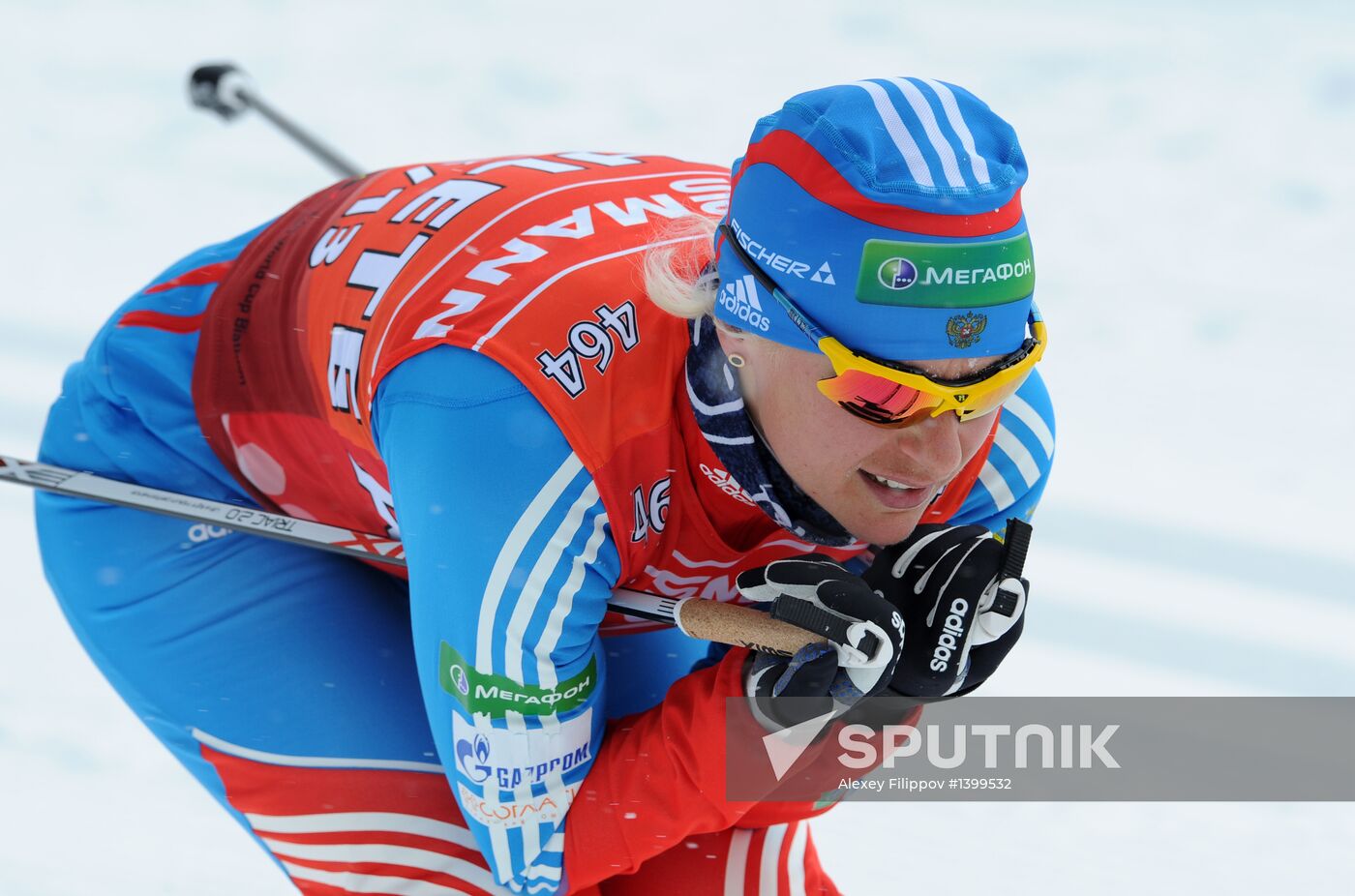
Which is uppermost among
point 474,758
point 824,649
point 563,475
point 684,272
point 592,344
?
point 684,272

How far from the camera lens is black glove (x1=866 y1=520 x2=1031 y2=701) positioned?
157cm

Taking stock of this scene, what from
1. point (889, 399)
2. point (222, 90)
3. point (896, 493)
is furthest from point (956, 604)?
point (222, 90)

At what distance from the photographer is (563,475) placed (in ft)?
4.87

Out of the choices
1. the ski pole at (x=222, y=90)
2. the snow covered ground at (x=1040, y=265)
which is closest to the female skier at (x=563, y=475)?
the snow covered ground at (x=1040, y=265)

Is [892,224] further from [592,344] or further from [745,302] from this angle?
[592,344]

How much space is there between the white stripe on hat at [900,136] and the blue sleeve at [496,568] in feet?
1.45

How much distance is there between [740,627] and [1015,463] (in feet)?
1.50

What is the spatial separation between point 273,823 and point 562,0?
4.06 m

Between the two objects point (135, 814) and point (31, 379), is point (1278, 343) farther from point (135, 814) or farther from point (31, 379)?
point (31, 379)

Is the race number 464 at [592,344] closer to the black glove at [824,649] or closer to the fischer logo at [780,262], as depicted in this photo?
the fischer logo at [780,262]

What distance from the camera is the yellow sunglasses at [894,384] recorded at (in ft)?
4.53

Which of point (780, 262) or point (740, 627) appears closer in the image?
point (780, 262)

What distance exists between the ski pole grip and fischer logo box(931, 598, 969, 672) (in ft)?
0.45

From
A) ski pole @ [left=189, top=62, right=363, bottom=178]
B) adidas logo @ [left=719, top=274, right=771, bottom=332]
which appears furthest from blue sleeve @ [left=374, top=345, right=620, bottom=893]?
ski pole @ [left=189, top=62, right=363, bottom=178]
